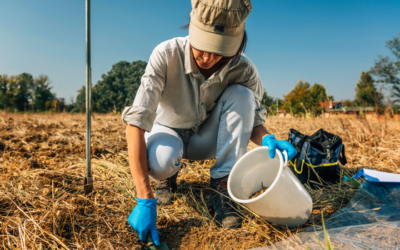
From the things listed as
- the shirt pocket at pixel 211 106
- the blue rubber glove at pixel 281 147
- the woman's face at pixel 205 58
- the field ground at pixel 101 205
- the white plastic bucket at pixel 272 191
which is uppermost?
the woman's face at pixel 205 58

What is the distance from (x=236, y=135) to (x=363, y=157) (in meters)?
1.70

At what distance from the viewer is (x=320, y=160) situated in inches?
67.4

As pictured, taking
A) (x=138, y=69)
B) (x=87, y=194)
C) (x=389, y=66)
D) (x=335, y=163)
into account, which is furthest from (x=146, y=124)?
(x=138, y=69)

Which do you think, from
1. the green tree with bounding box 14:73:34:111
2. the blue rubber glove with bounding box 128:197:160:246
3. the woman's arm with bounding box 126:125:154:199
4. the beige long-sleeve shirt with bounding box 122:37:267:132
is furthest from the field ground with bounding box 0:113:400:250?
the green tree with bounding box 14:73:34:111

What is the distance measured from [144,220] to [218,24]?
0.94 meters

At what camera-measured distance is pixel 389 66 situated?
22.3 meters

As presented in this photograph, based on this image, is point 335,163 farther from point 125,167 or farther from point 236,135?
point 125,167

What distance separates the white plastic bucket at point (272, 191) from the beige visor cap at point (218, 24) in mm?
552

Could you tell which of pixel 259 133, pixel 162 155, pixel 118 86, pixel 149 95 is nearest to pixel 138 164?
Answer: pixel 162 155

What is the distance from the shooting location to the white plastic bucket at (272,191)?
95cm

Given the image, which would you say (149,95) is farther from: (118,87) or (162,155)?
(118,87)

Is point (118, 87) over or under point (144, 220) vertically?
over

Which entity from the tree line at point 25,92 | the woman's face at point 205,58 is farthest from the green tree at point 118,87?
the woman's face at point 205,58

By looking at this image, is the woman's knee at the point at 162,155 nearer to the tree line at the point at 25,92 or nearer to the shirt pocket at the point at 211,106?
the shirt pocket at the point at 211,106
